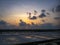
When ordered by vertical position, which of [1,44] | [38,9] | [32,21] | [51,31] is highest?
[38,9]

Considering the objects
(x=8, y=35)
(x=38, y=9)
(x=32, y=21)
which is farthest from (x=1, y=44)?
(x=38, y=9)

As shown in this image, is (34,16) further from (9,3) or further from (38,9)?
(9,3)

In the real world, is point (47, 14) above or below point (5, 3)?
below

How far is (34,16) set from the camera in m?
3.14

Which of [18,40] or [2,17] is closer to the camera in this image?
[2,17]

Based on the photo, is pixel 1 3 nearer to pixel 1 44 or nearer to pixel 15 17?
pixel 15 17

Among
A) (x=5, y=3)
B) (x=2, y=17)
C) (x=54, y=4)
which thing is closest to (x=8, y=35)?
(x=2, y=17)

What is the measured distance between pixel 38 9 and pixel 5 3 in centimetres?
64

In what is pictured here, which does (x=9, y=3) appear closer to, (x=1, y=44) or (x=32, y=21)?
(x=32, y=21)

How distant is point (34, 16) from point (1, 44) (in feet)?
2.72

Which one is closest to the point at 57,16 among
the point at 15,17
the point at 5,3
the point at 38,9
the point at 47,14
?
the point at 47,14

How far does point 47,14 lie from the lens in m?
3.14

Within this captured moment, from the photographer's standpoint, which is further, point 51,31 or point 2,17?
point 51,31

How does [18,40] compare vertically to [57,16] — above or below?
below
